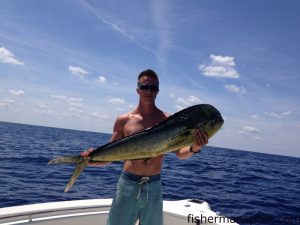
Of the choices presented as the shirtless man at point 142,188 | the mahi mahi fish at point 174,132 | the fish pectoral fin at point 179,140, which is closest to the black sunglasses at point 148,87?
the shirtless man at point 142,188

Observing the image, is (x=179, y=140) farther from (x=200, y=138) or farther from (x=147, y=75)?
Result: (x=147, y=75)

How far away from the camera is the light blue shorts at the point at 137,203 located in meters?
3.95

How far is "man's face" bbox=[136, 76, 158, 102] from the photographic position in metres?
3.91

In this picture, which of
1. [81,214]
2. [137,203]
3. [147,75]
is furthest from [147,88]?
[81,214]

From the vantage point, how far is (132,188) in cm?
398

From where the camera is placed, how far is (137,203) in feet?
13.1

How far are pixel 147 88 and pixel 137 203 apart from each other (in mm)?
1407

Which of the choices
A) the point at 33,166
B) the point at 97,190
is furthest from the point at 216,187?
the point at 33,166

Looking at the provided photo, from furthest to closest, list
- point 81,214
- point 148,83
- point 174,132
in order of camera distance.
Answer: point 81,214 < point 148,83 < point 174,132

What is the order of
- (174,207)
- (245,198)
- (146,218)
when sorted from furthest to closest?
(245,198)
(174,207)
(146,218)

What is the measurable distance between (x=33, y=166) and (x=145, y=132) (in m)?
19.5

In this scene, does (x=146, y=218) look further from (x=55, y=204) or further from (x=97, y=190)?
(x=97, y=190)

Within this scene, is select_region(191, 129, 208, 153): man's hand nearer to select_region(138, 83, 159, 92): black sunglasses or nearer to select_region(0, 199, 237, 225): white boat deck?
select_region(138, 83, 159, 92): black sunglasses

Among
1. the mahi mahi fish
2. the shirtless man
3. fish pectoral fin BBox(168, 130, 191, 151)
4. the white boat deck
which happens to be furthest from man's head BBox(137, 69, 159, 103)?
the white boat deck
